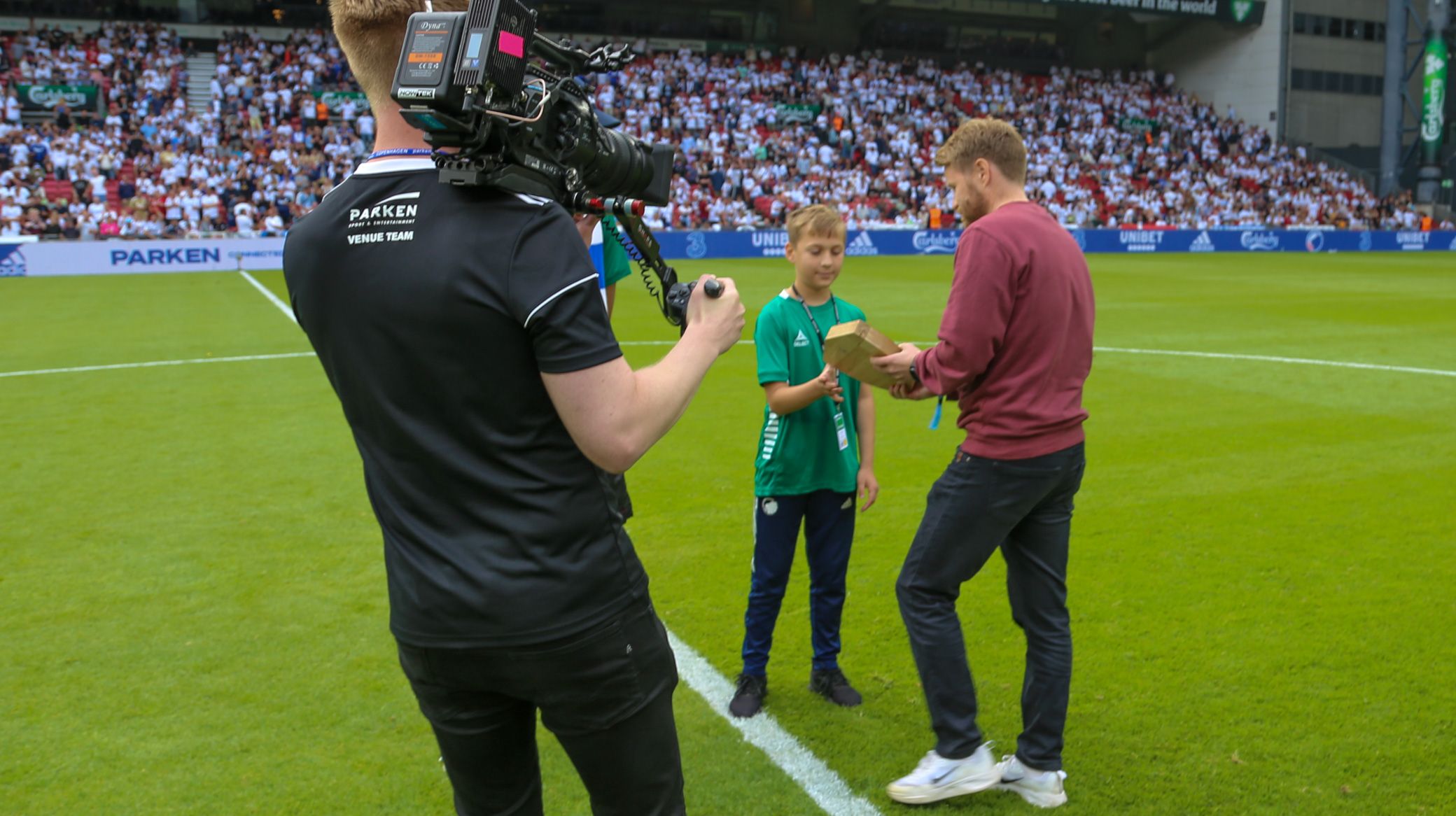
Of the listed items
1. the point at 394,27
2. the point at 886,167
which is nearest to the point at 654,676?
the point at 394,27

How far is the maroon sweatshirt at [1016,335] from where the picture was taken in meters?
3.32

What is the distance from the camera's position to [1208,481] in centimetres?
752

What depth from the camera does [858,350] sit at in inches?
143

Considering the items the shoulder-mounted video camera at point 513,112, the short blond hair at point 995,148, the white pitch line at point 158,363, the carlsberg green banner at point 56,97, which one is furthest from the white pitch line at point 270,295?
the shoulder-mounted video camera at point 513,112

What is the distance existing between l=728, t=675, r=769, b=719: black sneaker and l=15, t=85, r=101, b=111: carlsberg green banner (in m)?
37.2

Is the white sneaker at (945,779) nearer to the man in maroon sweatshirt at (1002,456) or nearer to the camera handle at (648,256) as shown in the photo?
the man in maroon sweatshirt at (1002,456)

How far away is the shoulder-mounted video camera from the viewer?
178 cm

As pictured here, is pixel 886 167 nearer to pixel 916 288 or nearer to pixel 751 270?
pixel 751 270

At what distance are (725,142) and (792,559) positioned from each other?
121 feet

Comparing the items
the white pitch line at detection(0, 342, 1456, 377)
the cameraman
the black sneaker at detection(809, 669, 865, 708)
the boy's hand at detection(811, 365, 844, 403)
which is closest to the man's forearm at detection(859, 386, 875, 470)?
the boy's hand at detection(811, 365, 844, 403)

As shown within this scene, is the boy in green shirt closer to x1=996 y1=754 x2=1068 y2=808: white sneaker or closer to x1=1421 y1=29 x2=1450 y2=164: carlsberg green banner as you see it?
x1=996 y1=754 x2=1068 y2=808: white sneaker

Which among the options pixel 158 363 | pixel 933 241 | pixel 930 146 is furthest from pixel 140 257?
pixel 930 146

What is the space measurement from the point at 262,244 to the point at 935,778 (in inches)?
1109

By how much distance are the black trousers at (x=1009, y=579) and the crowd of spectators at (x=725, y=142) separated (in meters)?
Result: 26.3
